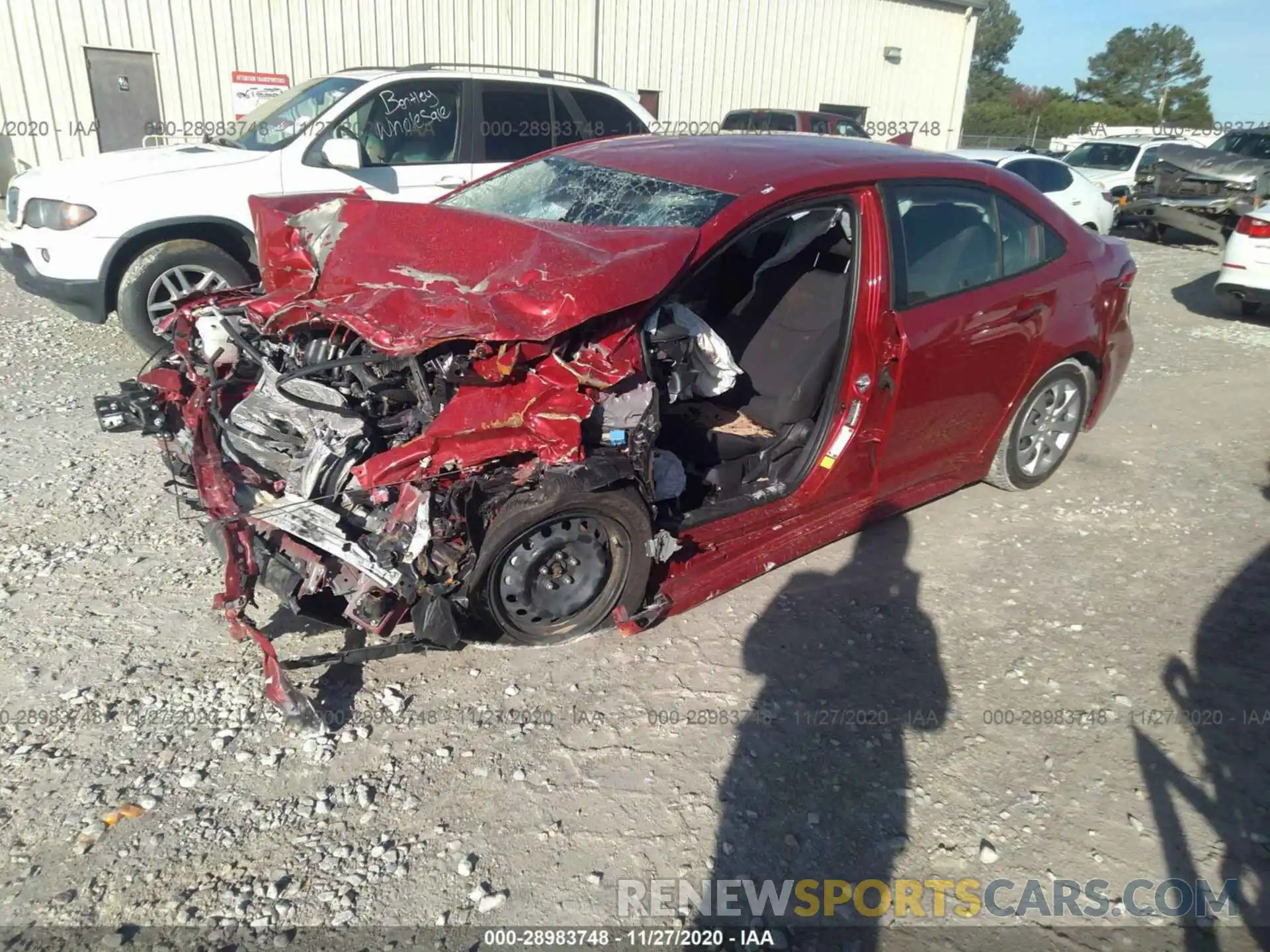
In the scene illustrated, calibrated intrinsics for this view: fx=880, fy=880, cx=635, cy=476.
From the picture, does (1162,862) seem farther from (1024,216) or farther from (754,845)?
(1024,216)

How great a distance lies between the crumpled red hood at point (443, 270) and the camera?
2641 mm

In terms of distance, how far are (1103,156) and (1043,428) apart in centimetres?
1305

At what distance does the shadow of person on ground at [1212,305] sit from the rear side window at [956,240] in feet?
20.8

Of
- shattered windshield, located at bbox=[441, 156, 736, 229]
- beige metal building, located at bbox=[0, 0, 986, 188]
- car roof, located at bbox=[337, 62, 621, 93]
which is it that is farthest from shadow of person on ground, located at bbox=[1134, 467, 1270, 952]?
beige metal building, located at bbox=[0, 0, 986, 188]

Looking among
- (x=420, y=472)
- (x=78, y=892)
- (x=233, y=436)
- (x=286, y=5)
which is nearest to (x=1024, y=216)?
(x=420, y=472)

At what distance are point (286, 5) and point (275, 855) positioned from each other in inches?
512

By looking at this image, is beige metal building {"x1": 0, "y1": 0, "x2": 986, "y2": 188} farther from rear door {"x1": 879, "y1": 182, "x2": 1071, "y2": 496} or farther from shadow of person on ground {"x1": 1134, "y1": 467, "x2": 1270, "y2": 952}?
shadow of person on ground {"x1": 1134, "y1": 467, "x2": 1270, "y2": 952}

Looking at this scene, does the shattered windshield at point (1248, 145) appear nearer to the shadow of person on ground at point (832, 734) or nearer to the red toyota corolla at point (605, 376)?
the red toyota corolla at point (605, 376)

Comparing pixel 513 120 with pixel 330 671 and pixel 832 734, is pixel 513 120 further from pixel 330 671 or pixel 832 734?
pixel 832 734

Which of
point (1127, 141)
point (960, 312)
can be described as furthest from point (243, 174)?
point (1127, 141)

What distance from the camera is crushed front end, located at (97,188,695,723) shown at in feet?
8.84

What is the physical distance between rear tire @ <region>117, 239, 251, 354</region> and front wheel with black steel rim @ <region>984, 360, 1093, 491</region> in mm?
5102

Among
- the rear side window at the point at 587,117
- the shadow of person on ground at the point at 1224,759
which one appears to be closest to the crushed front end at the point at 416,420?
the shadow of person on ground at the point at 1224,759

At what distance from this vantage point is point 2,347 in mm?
6207
